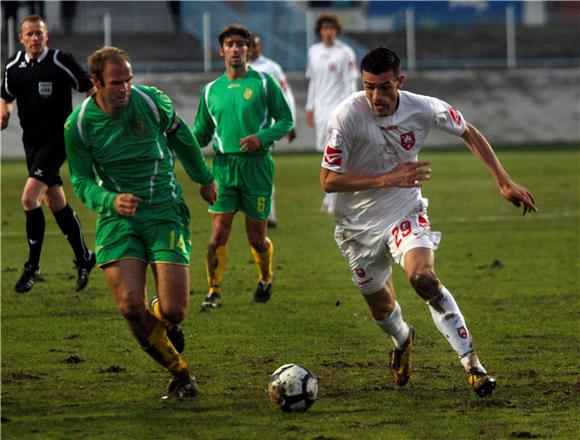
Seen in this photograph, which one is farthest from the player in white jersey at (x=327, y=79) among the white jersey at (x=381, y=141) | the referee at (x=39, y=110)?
the white jersey at (x=381, y=141)

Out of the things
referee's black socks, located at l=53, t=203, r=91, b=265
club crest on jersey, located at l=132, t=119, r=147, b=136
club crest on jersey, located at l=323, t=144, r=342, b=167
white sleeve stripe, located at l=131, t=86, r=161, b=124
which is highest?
white sleeve stripe, located at l=131, t=86, r=161, b=124

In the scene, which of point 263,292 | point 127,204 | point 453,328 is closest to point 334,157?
point 453,328

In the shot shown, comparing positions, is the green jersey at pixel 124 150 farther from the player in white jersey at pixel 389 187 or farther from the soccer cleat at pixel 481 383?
the soccer cleat at pixel 481 383

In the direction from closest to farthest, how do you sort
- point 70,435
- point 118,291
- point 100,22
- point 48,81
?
point 70,435, point 118,291, point 48,81, point 100,22

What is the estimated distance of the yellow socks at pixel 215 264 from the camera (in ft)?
34.2

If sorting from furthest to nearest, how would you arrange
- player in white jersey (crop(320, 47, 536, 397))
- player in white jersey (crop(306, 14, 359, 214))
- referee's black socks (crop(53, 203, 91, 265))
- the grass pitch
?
player in white jersey (crop(306, 14, 359, 214))
referee's black socks (crop(53, 203, 91, 265))
player in white jersey (crop(320, 47, 536, 397))
the grass pitch

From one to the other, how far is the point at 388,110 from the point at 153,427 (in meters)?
2.29

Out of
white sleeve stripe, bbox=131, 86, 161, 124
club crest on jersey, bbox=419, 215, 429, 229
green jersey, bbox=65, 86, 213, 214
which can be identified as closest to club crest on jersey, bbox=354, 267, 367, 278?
club crest on jersey, bbox=419, 215, 429, 229

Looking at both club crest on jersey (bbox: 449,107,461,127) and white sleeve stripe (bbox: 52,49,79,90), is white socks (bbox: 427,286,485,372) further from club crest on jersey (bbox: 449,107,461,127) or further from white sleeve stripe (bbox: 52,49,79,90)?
white sleeve stripe (bbox: 52,49,79,90)

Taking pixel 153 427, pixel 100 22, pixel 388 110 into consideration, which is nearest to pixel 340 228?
pixel 388 110

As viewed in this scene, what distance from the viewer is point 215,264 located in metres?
10.5

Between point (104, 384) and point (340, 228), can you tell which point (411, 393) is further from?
point (104, 384)

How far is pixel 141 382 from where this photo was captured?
7504 millimetres

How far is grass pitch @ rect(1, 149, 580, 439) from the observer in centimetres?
643
